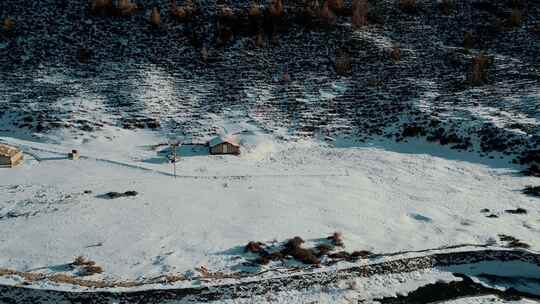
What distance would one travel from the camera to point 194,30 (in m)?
54.4

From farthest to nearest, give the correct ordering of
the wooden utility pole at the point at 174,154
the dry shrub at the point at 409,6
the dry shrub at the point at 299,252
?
the dry shrub at the point at 409,6
the wooden utility pole at the point at 174,154
the dry shrub at the point at 299,252


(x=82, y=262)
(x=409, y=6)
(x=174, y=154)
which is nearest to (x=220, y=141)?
(x=174, y=154)

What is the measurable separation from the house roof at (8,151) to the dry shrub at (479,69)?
33783 millimetres

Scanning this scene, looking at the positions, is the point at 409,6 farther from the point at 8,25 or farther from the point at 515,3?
the point at 8,25

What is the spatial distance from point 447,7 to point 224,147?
31069 mm

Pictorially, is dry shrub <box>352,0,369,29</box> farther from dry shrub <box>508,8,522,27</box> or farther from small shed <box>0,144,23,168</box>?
small shed <box>0,144,23,168</box>

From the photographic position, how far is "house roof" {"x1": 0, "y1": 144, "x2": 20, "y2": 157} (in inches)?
1401

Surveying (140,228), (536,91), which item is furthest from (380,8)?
(140,228)

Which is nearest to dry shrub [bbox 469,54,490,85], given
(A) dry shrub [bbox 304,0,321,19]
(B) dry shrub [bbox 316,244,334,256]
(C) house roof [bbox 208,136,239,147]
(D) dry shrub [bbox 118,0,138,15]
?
(A) dry shrub [bbox 304,0,321,19]

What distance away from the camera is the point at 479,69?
46.3 m

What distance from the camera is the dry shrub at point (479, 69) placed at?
148ft

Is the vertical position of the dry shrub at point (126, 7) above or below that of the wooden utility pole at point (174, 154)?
above

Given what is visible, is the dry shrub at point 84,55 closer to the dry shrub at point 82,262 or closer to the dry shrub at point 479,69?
the dry shrub at point 82,262

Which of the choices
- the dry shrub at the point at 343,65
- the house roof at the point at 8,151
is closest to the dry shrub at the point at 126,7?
the dry shrub at the point at 343,65
